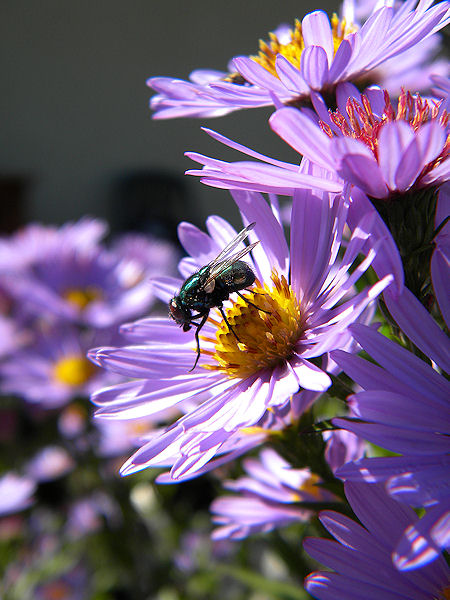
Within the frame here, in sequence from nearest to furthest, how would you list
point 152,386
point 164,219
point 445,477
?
point 445,477
point 152,386
point 164,219

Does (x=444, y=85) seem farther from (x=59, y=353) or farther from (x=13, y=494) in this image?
(x=59, y=353)

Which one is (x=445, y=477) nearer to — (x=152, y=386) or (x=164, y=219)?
(x=152, y=386)

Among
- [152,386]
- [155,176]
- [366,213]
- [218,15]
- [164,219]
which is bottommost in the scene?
[164,219]

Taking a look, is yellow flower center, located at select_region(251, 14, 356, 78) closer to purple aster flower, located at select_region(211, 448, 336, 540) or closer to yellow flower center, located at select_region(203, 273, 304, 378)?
yellow flower center, located at select_region(203, 273, 304, 378)

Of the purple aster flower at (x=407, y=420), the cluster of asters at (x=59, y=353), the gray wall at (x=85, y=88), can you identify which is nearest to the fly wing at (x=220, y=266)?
the purple aster flower at (x=407, y=420)

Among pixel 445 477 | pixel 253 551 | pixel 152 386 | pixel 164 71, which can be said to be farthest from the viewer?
pixel 164 71

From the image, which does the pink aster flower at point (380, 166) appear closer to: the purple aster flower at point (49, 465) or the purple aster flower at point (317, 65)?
the purple aster flower at point (317, 65)

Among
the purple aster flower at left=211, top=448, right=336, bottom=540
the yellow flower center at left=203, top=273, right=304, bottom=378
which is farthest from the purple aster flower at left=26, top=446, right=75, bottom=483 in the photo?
the yellow flower center at left=203, top=273, right=304, bottom=378

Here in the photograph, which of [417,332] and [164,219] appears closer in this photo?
[417,332]

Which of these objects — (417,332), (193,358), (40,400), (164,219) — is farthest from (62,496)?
(164,219)
